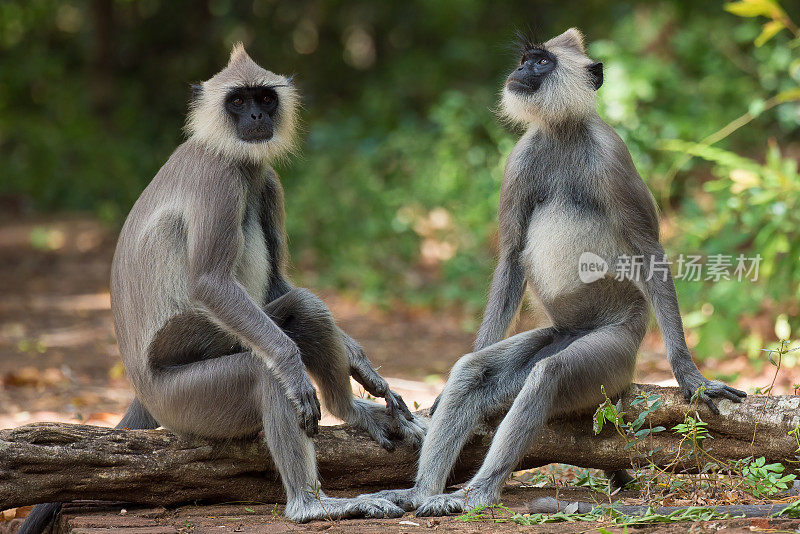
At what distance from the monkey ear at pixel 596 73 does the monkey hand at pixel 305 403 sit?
Result: 202cm

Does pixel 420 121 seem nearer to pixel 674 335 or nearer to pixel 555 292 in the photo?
pixel 555 292

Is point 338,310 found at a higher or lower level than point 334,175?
lower

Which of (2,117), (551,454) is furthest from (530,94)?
(2,117)

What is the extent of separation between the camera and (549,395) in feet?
12.8

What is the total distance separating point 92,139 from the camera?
15.5m

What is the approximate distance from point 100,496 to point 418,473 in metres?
1.35

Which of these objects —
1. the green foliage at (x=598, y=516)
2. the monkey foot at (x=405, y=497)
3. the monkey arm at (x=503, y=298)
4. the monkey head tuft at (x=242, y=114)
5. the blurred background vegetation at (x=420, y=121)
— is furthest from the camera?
the blurred background vegetation at (x=420, y=121)

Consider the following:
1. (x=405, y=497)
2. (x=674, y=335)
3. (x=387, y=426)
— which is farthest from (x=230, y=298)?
(x=674, y=335)

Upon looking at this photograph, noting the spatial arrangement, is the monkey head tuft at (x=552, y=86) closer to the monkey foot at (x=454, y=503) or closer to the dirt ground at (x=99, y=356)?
the dirt ground at (x=99, y=356)

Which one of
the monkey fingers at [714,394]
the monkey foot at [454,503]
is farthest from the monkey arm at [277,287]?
the monkey fingers at [714,394]

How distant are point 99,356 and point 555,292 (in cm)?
514

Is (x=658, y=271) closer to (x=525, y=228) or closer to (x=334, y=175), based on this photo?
(x=525, y=228)

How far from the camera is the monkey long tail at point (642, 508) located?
339cm

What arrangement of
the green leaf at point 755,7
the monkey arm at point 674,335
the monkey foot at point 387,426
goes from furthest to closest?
the green leaf at point 755,7
the monkey foot at point 387,426
the monkey arm at point 674,335
